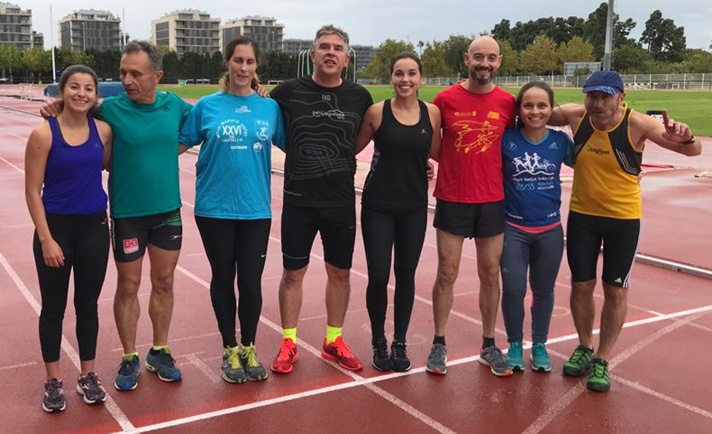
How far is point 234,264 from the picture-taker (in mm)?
4594

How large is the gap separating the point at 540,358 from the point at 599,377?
0.42 metres

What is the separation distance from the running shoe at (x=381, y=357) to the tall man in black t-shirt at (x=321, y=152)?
0.60 meters

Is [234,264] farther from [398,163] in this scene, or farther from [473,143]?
[473,143]

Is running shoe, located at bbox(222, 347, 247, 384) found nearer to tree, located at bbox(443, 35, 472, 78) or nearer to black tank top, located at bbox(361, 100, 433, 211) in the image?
black tank top, located at bbox(361, 100, 433, 211)

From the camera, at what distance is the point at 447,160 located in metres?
4.69

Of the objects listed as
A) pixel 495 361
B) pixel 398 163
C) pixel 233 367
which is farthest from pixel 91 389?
pixel 495 361

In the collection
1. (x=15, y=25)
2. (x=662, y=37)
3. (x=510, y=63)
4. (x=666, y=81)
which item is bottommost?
(x=666, y=81)

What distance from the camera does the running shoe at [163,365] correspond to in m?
4.62

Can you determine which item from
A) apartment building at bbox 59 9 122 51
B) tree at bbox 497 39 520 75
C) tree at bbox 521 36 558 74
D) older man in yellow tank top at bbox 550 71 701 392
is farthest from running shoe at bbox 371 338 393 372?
apartment building at bbox 59 9 122 51

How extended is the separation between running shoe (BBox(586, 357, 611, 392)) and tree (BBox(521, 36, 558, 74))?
286 ft

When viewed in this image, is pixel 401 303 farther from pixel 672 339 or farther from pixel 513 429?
pixel 672 339

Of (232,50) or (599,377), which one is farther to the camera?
(599,377)

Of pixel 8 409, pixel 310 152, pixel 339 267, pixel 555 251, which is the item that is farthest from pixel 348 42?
pixel 8 409

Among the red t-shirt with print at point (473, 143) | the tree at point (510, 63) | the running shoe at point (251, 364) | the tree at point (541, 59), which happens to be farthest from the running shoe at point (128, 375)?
the tree at point (541, 59)
